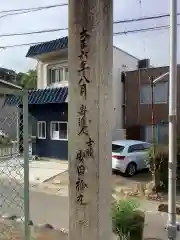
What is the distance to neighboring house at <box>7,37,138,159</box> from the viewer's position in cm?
1884

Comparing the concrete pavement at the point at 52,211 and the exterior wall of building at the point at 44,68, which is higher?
the exterior wall of building at the point at 44,68

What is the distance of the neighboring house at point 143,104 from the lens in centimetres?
2055

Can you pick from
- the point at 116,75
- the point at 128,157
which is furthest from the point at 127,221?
the point at 116,75

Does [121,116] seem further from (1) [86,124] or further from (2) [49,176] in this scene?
(1) [86,124]

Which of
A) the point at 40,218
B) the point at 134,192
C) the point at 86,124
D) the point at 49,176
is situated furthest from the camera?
the point at 49,176

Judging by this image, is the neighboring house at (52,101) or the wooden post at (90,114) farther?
the neighboring house at (52,101)

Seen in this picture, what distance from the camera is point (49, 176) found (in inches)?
564

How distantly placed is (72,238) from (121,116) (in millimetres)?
19919

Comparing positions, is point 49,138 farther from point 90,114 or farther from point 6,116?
point 90,114

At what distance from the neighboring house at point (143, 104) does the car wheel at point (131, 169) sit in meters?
5.66

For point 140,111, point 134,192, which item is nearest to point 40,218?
point 134,192

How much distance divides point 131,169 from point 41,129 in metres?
7.59

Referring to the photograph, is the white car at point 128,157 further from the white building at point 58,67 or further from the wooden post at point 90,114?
the wooden post at point 90,114

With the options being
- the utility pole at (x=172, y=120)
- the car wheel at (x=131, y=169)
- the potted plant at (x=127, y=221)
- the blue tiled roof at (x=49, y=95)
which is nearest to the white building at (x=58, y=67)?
the blue tiled roof at (x=49, y=95)
